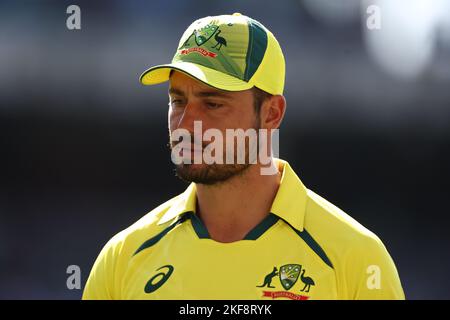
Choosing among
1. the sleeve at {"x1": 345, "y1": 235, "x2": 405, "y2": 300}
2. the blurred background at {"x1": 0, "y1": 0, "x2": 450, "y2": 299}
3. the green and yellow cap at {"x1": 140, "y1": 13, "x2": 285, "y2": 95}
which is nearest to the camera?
the sleeve at {"x1": 345, "y1": 235, "x2": 405, "y2": 300}

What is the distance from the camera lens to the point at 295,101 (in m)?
5.55

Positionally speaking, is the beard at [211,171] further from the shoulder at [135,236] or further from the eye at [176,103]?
the shoulder at [135,236]

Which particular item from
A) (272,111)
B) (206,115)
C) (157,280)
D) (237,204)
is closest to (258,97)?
Result: (272,111)

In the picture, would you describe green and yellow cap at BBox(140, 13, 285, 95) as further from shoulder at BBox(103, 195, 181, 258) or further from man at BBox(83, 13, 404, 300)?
shoulder at BBox(103, 195, 181, 258)

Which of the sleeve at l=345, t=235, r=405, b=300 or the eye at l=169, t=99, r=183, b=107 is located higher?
the eye at l=169, t=99, r=183, b=107

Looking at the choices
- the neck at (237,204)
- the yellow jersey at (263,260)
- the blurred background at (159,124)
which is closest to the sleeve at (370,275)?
the yellow jersey at (263,260)

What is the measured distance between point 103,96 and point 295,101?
54.1 inches

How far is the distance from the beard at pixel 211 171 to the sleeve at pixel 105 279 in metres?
0.31

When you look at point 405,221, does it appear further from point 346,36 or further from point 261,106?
point 261,106

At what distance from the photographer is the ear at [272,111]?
6.94 feet

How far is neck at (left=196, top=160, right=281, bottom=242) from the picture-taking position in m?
2.07

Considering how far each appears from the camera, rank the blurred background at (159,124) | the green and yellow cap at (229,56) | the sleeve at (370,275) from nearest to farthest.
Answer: the sleeve at (370,275) → the green and yellow cap at (229,56) → the blurred background at (159,124)

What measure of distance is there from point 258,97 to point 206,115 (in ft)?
0.58

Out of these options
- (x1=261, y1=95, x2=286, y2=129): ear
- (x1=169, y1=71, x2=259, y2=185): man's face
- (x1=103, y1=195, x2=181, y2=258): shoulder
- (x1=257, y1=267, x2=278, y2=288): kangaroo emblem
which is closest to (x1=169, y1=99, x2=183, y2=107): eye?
(x1=169, y1=71, x2=259, y2=185): man's face
